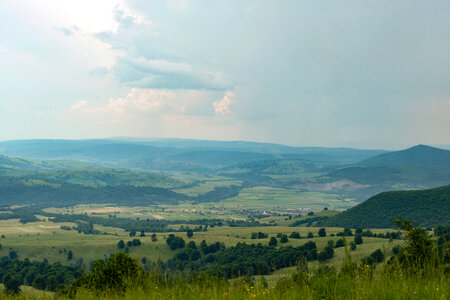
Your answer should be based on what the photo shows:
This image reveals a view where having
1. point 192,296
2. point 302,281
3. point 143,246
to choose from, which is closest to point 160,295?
point 192,296

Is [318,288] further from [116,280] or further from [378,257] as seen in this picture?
[378,257]

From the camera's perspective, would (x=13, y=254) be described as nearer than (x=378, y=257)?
No

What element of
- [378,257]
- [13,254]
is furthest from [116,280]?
→ [13,254]

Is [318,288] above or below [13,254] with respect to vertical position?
above

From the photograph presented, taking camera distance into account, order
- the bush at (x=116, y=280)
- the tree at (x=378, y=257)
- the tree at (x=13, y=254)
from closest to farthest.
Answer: the bush at (x=116, y=280) < the tree at (x=378, y=257) < the tree at (x=13, y=254)

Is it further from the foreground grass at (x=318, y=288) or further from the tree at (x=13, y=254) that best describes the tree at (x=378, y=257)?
the tree at (x=13, y=254)

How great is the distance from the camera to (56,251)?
189m

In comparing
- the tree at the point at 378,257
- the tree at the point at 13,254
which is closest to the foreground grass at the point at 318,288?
the tree at the point at 378,257

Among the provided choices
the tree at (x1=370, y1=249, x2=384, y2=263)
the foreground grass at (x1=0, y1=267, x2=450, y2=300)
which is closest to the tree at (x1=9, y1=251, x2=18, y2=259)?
the tree at (x1=370, y1=249, x2=384, y2=263)

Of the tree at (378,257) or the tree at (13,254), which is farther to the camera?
the tree at (13,254)

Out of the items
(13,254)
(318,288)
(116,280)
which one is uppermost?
(318,288)

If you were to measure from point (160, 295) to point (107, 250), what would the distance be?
193270mm

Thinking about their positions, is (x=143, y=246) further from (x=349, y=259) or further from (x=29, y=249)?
(x=349, y=259)

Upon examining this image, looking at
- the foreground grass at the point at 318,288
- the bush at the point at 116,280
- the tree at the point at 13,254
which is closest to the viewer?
the foreground grass at the point at 318,288
